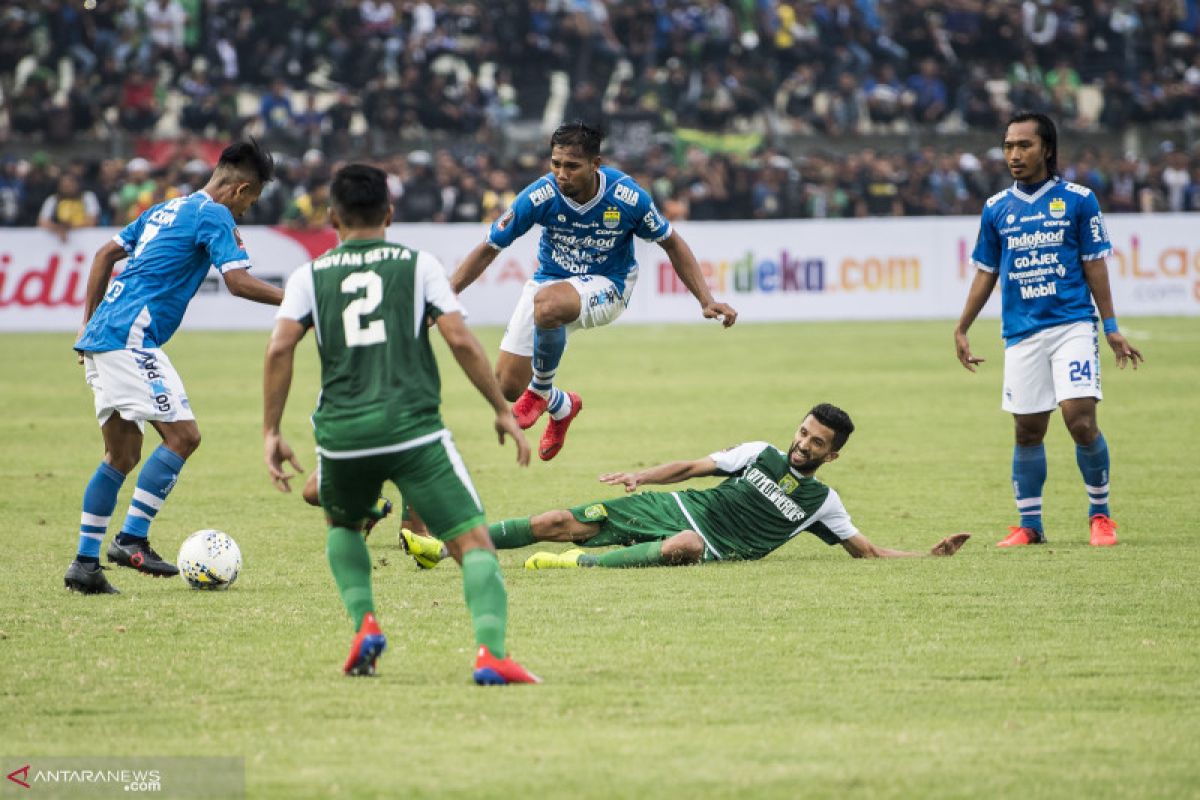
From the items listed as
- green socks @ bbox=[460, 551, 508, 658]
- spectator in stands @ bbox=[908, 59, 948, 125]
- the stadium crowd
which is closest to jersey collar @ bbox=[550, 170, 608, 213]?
green socks @ bbox=[460, 551, 508, 658]

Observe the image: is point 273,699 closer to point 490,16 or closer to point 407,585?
point 407,585

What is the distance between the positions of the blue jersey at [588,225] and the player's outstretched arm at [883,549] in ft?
7.58

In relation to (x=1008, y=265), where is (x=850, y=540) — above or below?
below

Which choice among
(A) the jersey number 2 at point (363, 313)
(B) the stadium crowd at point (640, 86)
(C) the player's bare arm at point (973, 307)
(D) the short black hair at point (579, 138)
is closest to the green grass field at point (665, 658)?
(C) the player's bare arm at point (973, 307)

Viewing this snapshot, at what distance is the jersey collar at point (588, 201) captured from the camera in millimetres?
10305

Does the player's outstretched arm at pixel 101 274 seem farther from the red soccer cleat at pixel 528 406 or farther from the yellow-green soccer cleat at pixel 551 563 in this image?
the red soccer cleat at pixel 528 406

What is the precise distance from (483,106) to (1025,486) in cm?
2477

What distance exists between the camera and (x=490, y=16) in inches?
1361

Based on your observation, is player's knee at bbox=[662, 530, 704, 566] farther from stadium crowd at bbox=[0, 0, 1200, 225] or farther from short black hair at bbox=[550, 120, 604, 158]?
stadium crowd at bbox=[0, 0, 1200, 225]

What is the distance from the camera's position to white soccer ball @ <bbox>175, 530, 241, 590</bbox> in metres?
8.63

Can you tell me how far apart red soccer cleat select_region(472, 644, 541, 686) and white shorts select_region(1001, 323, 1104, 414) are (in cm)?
485

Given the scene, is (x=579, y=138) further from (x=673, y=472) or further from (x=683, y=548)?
(x=683, y=548)

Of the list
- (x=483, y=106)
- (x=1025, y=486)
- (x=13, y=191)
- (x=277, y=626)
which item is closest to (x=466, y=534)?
(x=277, y=626)

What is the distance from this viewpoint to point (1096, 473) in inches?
400
